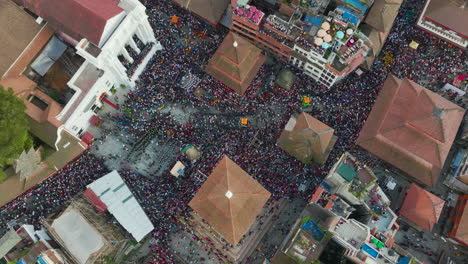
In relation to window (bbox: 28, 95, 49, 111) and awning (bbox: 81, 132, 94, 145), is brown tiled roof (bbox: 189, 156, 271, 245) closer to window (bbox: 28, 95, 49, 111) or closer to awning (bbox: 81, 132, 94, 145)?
awning (bbox: 81, 132, 94, 145)

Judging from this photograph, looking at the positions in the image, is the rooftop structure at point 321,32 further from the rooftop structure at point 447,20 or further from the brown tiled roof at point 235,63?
the rooftop structure at point 447,20

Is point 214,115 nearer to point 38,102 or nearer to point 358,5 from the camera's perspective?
point 38,102

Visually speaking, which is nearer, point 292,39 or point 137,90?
point 292,39

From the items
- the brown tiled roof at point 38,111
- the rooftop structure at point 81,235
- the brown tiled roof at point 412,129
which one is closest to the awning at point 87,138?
the brown tiled roof at point 38,111

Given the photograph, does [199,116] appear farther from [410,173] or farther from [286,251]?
[410,173]

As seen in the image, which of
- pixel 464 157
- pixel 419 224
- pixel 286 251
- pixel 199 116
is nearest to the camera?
pixel 286 251

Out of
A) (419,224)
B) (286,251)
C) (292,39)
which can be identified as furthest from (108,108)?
(419,224)

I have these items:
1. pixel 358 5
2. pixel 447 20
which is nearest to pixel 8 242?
pixel 358 5
